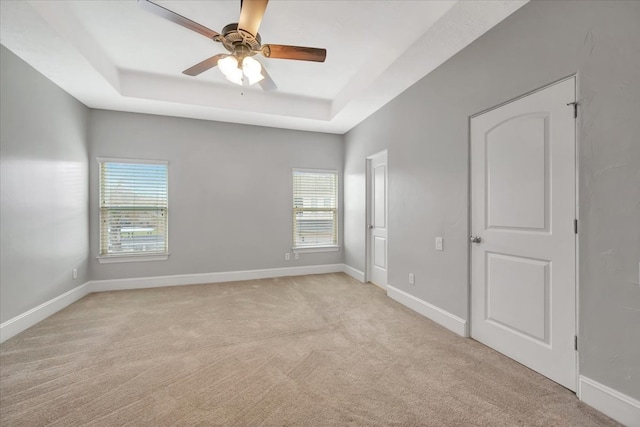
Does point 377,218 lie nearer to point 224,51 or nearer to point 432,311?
point 432,311

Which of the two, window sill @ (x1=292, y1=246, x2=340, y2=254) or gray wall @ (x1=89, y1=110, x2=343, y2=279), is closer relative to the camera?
gray wall @ (x1=89, y1=110, x2=343, y2=279)

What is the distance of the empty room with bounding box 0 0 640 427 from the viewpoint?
5.61 ft

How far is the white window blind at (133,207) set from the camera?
4.33 metres

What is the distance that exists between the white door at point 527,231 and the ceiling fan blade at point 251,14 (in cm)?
208

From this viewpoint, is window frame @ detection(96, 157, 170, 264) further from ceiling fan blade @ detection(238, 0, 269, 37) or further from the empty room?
ceiling fan blade @ detection(238, 0, 269, 37)

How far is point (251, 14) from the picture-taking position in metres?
1.92

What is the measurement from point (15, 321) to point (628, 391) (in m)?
5.01

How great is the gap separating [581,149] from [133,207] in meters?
5.43

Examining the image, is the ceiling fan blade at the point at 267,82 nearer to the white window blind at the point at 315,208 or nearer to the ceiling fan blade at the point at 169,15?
the ceiling fan blade at the point at 169,15

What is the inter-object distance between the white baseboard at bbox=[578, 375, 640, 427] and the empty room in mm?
11

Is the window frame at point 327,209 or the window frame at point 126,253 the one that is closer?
the window frame at point 126,253

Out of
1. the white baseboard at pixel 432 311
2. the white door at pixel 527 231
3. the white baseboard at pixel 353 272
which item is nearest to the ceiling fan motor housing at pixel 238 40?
the white door at pixel 527 231

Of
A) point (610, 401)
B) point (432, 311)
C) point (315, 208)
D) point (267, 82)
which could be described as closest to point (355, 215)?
point (315, 208)

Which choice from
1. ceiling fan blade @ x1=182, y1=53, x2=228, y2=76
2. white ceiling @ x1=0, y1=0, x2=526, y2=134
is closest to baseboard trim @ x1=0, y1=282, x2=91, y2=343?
white ceiling @ x1=0, y1=0, x2=526, y2=134
